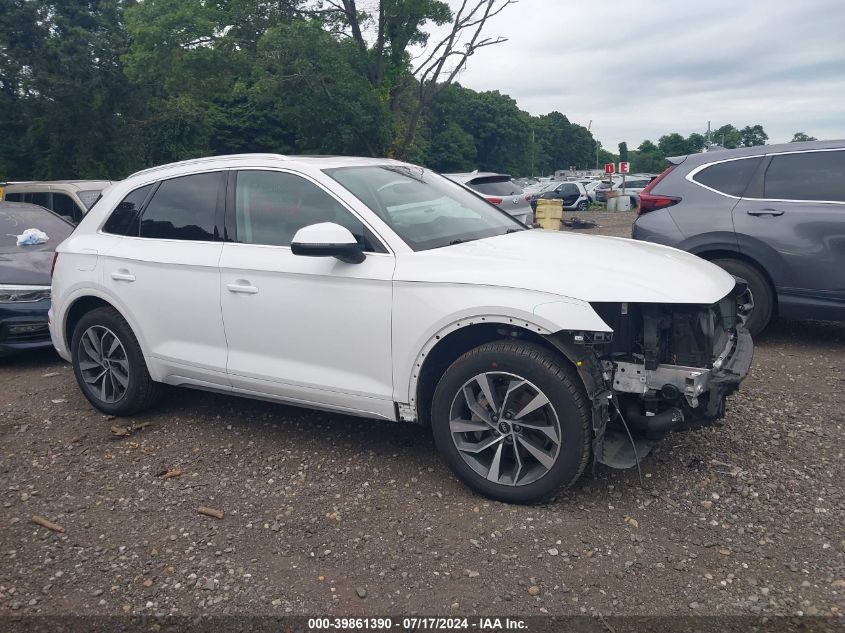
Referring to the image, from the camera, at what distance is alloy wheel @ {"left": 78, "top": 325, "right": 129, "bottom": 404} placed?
4.96 meters

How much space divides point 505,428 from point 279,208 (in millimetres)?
1863

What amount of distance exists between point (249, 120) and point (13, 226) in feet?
103

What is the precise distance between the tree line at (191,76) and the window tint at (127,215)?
47.0ft

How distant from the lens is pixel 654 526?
3426 mm

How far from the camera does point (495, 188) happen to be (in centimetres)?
1300

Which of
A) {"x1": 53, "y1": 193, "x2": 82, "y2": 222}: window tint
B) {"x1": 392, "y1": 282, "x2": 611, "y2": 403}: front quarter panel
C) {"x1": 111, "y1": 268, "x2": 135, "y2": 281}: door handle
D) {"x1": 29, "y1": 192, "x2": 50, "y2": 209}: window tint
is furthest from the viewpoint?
{"x1": 29, "y1": 192, "x2": 50, "y2": 209}: window tint

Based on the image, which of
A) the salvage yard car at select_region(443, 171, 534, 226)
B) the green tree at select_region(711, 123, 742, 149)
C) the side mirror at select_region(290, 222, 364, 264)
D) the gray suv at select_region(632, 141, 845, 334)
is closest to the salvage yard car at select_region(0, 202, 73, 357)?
the side mirror at select_region(290, 222, 364, 264)

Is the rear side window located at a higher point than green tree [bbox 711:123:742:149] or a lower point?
lower

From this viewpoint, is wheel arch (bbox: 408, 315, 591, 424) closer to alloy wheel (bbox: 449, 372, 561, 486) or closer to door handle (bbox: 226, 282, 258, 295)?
alloy wheel (bbox: 449, 372, 561, 486)

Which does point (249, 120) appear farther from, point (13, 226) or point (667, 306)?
point (667, 306)

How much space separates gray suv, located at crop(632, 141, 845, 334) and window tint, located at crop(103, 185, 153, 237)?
4280mm

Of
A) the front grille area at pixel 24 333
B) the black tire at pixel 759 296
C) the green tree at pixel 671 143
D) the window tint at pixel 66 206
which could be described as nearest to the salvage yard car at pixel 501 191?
the window tint at pixel 66 206

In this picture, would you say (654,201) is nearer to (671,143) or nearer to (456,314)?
(456,314)

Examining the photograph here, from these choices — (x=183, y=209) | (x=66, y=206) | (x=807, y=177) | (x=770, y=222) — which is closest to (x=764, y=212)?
(x=770, y=222)
